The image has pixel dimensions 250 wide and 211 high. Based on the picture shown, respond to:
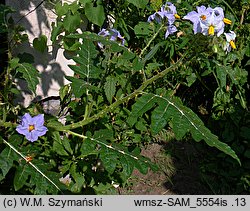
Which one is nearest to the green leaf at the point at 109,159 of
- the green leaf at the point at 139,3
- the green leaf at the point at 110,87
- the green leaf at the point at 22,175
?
the green leaf at the point at 22,175

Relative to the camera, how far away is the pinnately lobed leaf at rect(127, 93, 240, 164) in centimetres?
200

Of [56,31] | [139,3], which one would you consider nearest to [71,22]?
[56,31]

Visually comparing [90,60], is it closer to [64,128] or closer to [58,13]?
[64,128]

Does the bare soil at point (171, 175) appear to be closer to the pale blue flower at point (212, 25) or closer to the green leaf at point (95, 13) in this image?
the green leaf at point (95, 13)

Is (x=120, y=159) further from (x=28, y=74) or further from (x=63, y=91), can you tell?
(x=63, y=91)

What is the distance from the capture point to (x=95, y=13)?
295 centimetres

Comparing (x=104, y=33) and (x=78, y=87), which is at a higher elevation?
(x=104, y=33)

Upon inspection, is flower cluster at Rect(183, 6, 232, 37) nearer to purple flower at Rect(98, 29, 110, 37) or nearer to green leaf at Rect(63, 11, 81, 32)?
purple flower at Rect(98, 29, 110, 37)

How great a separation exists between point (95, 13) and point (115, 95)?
22.6 inches

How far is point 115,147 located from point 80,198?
28 cm

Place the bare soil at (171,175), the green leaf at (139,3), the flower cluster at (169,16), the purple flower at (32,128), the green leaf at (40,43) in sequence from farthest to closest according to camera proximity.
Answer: the bare soil at (171,175) → the green leaf at (40,43) → the green leaf at (139,3) → the flower cluster at (169,16) → the purple flower at (32,128)

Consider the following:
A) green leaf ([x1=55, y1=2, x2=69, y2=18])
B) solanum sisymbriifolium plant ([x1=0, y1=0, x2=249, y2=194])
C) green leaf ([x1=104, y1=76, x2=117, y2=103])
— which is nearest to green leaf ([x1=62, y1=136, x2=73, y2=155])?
solanum sisymbriifolium plant ([x1=0, y1=0, x2=249, y2=194])

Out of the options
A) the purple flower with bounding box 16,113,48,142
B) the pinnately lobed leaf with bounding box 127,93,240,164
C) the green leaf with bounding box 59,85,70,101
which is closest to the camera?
the pinnately lobed leaf with bounding box 127,93,240,164

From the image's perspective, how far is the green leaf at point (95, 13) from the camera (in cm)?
294
